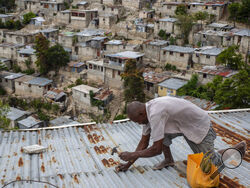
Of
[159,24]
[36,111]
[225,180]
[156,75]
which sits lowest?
[36,111]

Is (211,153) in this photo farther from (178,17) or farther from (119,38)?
(119,38)

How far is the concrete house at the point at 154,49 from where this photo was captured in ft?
79.0

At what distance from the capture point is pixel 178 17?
A: 86.5 ft

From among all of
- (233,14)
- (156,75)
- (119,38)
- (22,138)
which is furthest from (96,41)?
(22,138)

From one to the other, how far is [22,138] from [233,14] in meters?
26.2

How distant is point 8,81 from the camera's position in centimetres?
2561

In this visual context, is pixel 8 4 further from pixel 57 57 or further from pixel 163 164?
pixel 163 164

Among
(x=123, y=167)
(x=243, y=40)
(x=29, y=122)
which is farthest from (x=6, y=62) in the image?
(x=123, y=167)

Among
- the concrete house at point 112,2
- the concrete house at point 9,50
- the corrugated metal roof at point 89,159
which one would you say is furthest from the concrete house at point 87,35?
the corrugated metal roof at point 89,159

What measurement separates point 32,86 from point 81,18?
1272 centimetres

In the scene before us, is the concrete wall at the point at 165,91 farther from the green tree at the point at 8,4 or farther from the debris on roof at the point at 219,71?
the green tree at the point at 8,4

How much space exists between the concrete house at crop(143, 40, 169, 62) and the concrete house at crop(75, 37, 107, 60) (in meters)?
4.60

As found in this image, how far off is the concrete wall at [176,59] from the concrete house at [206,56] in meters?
0.59

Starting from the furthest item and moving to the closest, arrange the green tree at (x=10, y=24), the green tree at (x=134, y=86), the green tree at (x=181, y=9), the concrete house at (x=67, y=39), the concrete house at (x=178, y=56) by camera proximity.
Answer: the green tree at (x=10, y=24) → the green tree at (x=181, y=9) → the concrete house at (x=67, y=39) → the concrete house at (x=178, y=56) → the green tree at (x=134, y=86)
